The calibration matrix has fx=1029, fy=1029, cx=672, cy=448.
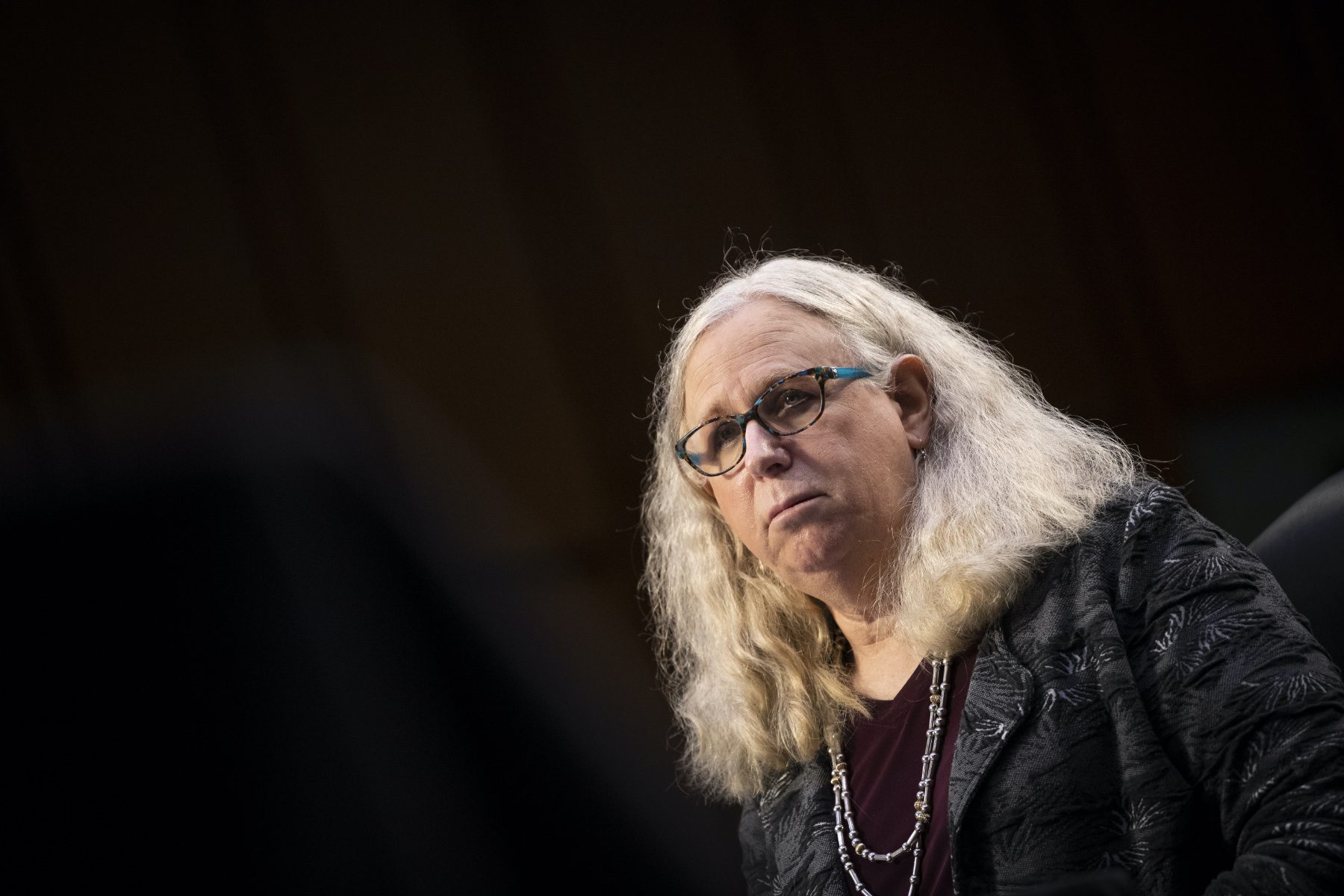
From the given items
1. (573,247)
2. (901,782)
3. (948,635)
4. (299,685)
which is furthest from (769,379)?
(573,247)

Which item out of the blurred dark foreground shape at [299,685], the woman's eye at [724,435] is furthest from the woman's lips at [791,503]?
the blurred dark foreground shape at [299,685]

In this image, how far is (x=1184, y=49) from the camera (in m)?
2.14

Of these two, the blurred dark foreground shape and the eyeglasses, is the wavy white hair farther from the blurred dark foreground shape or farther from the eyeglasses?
the blurred dark foreground shape

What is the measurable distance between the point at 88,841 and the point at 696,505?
2.92 ft

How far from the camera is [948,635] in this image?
1139 mm

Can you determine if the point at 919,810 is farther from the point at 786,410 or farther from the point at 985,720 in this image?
the point at 786,410

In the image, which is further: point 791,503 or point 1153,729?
point 791,503

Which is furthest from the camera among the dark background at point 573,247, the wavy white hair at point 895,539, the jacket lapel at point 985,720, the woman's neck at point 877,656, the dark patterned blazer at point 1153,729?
the dark background at point 573,247

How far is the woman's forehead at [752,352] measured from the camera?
1.27 m

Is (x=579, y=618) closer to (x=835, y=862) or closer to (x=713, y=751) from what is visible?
(x=713, y=751)

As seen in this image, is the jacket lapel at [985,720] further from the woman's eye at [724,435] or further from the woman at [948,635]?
the woman's eye at [724,435]

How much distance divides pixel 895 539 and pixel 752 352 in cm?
29

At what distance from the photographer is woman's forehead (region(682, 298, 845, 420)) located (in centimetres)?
127

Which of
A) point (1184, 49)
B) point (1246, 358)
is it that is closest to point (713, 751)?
point (1246, 358)
